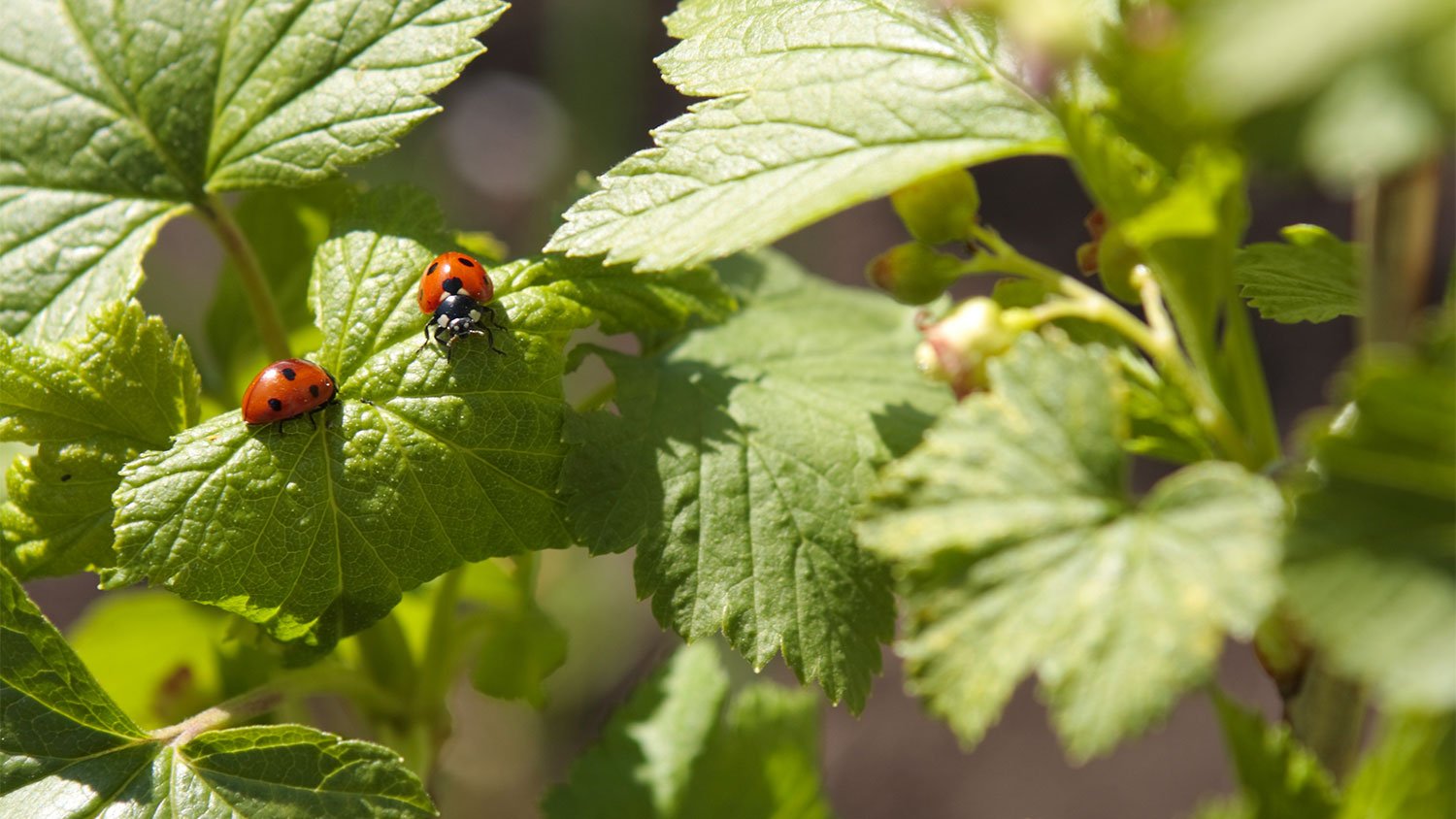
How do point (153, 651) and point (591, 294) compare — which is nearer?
point (591, 294)

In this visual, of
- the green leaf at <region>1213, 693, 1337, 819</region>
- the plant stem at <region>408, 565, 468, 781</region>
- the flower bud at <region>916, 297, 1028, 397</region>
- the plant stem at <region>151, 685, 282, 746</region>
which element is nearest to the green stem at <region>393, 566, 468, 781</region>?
the plant stem at <region>408, 565, 468, 781</region>

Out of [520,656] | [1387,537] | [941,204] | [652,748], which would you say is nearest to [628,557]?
[652,748]

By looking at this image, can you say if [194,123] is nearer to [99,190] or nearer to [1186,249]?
[99,190]

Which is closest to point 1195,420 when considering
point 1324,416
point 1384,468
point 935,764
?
point 1324,416

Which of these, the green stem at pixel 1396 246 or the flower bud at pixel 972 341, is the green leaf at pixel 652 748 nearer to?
the flower bud at pixel 972 341

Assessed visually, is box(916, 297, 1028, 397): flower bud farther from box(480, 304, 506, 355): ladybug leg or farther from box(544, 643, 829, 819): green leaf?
box(544, 643, 829, 819): green leaf

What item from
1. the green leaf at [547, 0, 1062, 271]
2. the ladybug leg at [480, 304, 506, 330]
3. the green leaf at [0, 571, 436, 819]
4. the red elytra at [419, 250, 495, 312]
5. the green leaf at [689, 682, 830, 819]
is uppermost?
the green leaf at [547, 0, 1062, 271]

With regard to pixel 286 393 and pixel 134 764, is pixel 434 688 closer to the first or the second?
pixel 134 764
